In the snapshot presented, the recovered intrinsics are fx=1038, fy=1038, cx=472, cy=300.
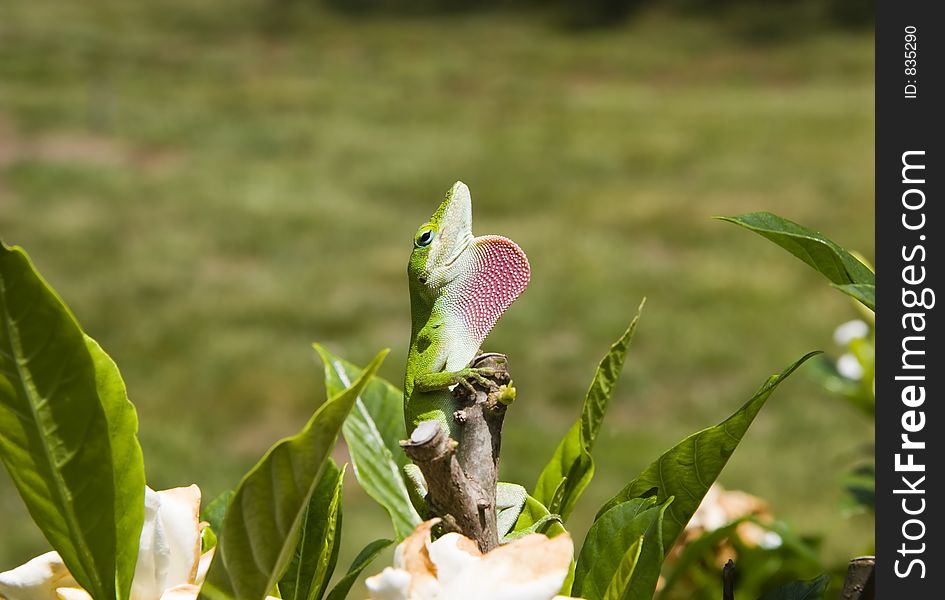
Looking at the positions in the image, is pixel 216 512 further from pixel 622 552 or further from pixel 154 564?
pixel 622 552

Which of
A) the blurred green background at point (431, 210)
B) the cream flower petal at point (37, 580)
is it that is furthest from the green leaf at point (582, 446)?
the blurred green background at point (431, 210)

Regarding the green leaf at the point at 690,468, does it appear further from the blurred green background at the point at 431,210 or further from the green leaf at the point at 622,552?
the blurred green background at the point at 431,210

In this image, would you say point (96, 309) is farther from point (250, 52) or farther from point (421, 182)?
point (250, 52)

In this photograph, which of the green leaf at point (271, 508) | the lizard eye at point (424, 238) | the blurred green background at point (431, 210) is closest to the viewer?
the green leaf at point (271, 508)

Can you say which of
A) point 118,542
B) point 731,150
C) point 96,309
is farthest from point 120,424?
point 731,150

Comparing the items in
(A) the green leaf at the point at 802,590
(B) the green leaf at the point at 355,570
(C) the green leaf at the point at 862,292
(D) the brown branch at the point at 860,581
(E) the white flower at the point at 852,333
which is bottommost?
(E) the white flower at the point at 852,333
